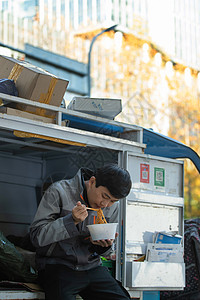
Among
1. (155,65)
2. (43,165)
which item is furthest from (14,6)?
(43,165)

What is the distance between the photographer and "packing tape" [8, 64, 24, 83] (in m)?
3.77

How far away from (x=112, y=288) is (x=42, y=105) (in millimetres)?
1445

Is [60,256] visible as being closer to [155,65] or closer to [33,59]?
[33,59]

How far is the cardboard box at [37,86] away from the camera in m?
3.67

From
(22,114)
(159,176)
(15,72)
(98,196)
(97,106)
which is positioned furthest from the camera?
(159,176)

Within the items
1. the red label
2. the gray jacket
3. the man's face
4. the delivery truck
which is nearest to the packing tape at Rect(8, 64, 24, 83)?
the delivery truck

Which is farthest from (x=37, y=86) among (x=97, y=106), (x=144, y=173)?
(x=144, y=173)

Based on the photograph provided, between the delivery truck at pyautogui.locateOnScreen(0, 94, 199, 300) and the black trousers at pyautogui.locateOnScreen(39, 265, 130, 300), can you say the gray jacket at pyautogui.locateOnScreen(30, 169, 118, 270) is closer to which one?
the black trousers at pyautogui.locateOnScreen(39, 265, 130, 300)

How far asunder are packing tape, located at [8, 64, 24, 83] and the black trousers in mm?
1489

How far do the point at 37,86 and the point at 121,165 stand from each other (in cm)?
105

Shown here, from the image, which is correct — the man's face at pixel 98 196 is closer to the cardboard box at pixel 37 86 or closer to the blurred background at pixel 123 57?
the cardboard box at pixel 37 86

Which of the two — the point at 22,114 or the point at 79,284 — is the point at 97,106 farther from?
the point at 79,284

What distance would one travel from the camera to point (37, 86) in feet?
12.0

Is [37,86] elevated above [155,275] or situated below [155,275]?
above
